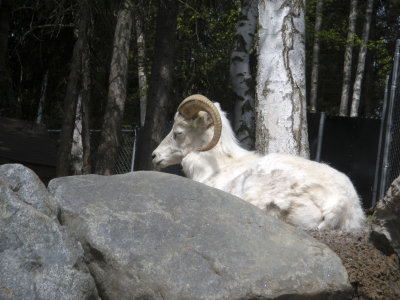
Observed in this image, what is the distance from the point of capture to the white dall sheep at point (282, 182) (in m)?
5.07

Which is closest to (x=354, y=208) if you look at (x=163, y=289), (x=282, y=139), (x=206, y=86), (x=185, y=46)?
(x=282, y=139)

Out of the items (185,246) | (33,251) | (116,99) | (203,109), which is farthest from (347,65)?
(33,251)

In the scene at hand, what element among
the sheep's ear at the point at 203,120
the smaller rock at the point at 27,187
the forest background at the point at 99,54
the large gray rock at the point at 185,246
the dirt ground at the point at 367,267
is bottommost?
the dirt ground at the point at 367,267

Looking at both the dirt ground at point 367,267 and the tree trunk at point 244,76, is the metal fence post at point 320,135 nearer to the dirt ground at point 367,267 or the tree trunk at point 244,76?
the tree trunk at point 244,76

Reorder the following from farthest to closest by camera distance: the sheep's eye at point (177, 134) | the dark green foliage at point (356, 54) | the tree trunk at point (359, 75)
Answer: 1. the dark green foliage at point (356, 54)
2. the tree trunk at point (359, 75)
3. the sheep's eye at point (177, 134)

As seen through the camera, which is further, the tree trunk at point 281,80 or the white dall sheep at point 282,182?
the tree trunk at point 281,80

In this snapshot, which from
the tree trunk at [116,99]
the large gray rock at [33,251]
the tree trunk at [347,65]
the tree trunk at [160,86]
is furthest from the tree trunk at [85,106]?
the tree trunk at [347,65]

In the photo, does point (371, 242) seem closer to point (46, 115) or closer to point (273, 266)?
point (273, 266)

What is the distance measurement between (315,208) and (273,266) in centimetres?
155

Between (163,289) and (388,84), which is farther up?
(388,84)

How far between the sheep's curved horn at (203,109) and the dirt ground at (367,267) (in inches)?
84.0

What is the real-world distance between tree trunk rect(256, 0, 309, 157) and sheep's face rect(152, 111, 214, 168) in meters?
0.77

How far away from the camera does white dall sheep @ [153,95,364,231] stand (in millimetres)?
5066

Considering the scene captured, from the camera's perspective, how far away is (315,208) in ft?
16.7
